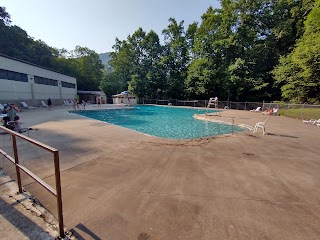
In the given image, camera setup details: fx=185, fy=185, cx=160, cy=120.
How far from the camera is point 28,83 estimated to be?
22.6 metres

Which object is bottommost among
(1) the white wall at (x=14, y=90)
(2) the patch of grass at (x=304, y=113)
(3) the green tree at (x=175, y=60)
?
(2) the patch of grass at (x=304, y=113)

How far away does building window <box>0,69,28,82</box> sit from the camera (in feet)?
61.8

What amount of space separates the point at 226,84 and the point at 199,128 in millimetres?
16941

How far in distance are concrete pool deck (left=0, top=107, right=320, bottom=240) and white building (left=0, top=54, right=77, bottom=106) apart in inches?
709

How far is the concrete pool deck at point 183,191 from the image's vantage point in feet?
8.13

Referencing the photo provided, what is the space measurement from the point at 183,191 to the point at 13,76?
955 inches

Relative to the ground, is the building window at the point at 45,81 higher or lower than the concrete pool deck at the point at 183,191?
higher

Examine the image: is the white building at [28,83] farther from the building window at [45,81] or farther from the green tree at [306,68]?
the green tree at [306,68]

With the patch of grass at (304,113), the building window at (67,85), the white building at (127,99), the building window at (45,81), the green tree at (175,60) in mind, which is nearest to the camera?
the patch of grass at (304,113)

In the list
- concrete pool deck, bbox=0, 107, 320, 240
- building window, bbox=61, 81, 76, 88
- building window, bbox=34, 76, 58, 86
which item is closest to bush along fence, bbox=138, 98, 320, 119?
concrete pool deck, bbox=0, 107, 320, 240

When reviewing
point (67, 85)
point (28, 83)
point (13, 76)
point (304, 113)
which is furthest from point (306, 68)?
point (67, 85)

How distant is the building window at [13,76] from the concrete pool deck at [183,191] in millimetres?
17877

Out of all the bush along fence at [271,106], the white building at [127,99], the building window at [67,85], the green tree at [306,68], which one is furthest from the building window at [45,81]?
the green tree at [306,68]

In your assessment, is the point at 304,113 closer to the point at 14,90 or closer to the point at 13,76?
the point at 14,90
